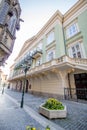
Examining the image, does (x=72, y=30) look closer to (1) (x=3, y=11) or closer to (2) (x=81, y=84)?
(2) (x=81, y=84)

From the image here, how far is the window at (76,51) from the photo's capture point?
1216cm

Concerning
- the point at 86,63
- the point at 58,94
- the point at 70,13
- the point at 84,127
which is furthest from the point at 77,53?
the point at 84,127

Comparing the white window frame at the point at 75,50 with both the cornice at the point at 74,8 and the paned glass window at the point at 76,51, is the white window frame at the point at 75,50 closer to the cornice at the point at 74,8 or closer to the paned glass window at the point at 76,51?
the paned glass window at the point at 76,51

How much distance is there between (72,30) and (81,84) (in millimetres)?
8811

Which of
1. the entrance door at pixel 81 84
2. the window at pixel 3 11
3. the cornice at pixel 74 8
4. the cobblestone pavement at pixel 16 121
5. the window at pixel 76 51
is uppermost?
the cornice at pixel 74 8

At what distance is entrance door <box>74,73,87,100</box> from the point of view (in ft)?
34.4

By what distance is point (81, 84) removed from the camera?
11.1 m

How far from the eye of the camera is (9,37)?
469cm

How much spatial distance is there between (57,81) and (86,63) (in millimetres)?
4498

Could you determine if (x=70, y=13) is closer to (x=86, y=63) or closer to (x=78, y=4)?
(x=78, y=4)

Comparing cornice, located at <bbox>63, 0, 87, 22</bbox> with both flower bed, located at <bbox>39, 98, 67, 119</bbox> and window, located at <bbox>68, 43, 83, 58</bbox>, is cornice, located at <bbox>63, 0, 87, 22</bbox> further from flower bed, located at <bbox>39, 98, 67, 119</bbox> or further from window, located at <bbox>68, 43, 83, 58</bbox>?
flower bed, located at <bbox>39, 98, 67, 119</bbox>

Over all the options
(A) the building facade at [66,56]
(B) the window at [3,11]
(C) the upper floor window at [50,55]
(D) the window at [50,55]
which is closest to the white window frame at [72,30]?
(A) the building facade at [66,56]

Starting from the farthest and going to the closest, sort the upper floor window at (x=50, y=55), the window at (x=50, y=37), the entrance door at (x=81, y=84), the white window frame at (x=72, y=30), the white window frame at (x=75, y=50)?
1. the window at (x=50, y=37)
2. the upper floor window at (x=50, y=55)
3. the white window frame at (x=72, y=30)
4. the white window frame at (x=75, y=50)
5. the entrance door at (x=81, y=84)

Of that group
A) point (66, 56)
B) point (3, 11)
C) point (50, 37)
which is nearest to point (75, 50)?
point (66, 56)
